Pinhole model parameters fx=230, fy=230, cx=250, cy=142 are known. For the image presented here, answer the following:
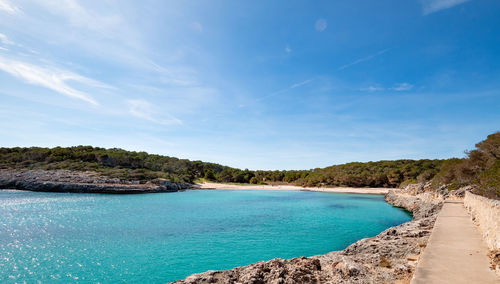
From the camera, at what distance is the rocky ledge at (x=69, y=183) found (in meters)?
48.8

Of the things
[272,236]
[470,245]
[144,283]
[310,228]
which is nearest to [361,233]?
[310,228]

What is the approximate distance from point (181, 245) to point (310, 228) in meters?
10.9

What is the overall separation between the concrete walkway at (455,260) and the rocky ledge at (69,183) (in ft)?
179

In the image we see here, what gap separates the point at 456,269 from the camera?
228 inches

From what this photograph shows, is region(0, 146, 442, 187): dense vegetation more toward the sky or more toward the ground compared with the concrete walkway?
more toward the sky

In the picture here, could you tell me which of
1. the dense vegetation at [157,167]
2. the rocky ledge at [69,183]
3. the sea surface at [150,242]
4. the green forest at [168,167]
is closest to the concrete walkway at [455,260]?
the sea surface at [150,242]

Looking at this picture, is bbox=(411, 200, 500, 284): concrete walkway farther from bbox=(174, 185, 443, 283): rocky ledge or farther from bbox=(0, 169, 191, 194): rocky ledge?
bbox=(0, 169, 191, 194): rocky ledge

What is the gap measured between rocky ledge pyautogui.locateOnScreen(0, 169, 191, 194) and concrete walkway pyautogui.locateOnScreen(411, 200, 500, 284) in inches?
2145

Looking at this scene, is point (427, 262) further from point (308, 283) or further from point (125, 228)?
point (125, 228)

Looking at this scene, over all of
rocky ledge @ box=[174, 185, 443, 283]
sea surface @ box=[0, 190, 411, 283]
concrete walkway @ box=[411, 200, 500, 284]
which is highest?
concrete walkway @ box=[411, 200, 500, 284]

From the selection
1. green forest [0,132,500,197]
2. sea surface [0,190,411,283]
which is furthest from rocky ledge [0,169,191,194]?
sea surface [0,190,411,283]

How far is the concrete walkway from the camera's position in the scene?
207 inches

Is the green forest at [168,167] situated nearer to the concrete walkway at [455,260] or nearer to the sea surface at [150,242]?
the sea surface at [150,242]

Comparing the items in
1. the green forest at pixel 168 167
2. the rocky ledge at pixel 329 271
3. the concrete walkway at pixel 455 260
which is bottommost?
the rocky ledge at pixel 329 271
